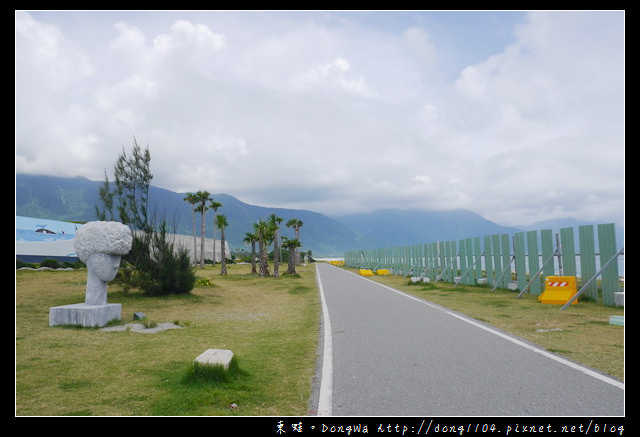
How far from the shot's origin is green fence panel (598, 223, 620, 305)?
14.6 m

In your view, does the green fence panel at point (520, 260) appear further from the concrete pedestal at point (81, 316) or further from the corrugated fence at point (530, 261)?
the concrete pedestal at point (81, 316)

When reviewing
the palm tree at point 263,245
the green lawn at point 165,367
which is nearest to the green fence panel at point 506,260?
the green lawn at point 165,367

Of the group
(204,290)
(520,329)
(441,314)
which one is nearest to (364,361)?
(520,329)

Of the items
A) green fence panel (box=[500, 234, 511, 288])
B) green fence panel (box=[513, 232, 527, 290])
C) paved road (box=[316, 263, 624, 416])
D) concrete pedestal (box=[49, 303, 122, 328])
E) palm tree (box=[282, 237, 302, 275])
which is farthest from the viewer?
palm tree (box=[282, 237, 302, 275])

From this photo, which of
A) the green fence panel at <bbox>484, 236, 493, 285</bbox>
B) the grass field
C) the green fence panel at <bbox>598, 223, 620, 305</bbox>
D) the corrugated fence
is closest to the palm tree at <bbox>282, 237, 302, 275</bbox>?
the corrugated fence

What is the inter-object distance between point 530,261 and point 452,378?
633 inches

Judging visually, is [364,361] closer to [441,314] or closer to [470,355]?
[470,355]

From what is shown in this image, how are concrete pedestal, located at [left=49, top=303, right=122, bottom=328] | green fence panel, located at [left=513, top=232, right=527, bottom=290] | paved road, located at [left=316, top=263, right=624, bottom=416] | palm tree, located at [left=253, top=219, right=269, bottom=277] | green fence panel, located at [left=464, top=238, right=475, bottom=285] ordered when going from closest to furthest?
paved road, located at [left=316, top=263, right=624, bottom=416] → concrete pedestal, located at [left=49, top=303, right=122, bottom=328] → green fence panel, located at [left=513, top=232, right=527, bottom=290] → green fence panel, located at [left=464, top=238, right=475, bottom=285] → palm tree, located at [left=253, top=219, right=269, bottom=277]

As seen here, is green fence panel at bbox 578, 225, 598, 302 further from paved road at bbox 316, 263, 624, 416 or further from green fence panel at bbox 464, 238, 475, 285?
green fence panel at bbox 464, 238, 475, 285

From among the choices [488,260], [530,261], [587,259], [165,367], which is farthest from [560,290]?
Answer: [165,367]

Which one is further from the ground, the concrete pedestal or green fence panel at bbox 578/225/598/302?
green fence panel at bbox 578/225/598/302

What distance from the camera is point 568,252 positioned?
17.3 m

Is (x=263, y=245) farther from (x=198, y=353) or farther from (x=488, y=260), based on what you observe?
(x=198, y=353)
